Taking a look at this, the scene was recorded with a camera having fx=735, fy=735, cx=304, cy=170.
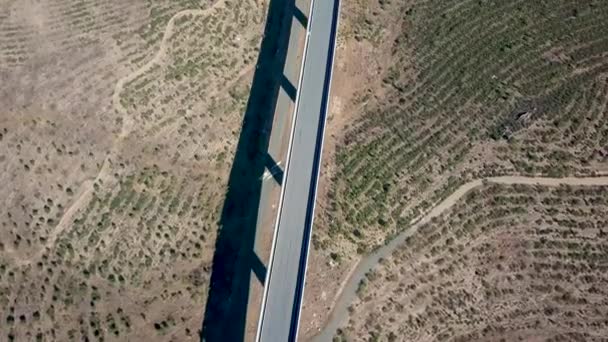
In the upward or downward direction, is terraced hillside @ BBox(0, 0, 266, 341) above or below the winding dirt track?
above

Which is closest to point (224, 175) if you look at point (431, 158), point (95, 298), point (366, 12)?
point (95, 298)

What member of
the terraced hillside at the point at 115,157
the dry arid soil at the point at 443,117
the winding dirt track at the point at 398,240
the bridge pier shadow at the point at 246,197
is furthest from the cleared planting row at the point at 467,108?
the terraced hillside at the point at 115,157

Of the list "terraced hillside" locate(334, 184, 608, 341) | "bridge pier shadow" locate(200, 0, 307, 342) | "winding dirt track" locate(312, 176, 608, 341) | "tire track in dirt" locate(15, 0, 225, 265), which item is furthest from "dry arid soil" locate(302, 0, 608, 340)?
"tire track in dirt" locate(15, 0, 225, 265)

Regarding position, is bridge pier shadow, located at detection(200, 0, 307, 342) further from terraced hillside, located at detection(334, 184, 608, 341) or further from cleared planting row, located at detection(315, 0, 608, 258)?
terraced hillside, located at detection(334, 184, 608, 341)

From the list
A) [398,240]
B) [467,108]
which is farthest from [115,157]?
[467,108]

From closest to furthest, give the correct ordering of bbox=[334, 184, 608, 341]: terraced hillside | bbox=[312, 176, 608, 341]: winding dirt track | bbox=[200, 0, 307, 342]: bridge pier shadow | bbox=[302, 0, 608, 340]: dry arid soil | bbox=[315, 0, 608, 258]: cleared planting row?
bbox=[200, 0, 307, 342]: bridge pier shadow
bbox=[312, 176, 608, 341]: winding dirt track
bbox=[334, 184, 608, 341]: terraced hillside
bbox=[302, 0, 608, 340]: dry arid soil
bbox=[315, 0, 608, 258]: cleared planting row

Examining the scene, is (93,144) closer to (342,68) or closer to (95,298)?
(95,298)
